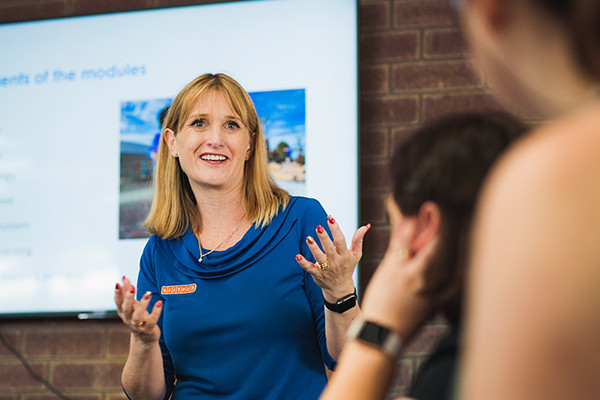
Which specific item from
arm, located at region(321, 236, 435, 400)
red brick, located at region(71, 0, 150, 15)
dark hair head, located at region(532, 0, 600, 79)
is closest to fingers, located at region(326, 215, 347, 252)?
arm, located at region(321, 236, 435, 400)

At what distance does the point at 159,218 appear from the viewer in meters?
1.96

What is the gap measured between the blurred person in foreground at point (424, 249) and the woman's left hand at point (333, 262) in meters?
0.77

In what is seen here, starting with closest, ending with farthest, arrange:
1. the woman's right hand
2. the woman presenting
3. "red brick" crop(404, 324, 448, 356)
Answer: the woman's right hand → the woman presenting → "red brick" crop(404, 324, 448, 356)

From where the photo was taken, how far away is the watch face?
60 cm

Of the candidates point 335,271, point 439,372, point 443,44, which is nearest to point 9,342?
point 335,271

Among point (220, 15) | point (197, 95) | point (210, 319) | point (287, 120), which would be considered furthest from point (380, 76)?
point (210, 319)

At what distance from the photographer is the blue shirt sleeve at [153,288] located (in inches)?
71.0

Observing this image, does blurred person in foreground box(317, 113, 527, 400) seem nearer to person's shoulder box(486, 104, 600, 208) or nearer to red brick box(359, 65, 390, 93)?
person's shoulder box(486, 104, 600, 208)

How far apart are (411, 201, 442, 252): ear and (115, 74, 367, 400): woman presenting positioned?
89 centimetres

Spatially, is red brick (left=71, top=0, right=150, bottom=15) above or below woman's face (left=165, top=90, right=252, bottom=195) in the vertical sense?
above

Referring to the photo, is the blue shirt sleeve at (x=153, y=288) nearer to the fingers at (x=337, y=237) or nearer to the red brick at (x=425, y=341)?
the fingers at (x=337, y=237)

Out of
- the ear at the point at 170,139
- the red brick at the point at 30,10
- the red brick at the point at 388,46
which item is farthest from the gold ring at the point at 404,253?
the red brick at the point at 30,10

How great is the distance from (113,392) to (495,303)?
2.43m

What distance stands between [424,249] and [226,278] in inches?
49.4
